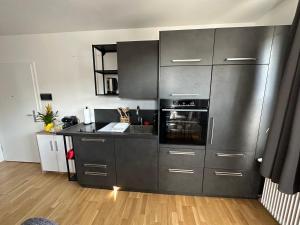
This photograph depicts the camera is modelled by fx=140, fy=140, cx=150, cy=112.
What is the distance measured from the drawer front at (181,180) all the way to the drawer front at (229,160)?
0.19 metres

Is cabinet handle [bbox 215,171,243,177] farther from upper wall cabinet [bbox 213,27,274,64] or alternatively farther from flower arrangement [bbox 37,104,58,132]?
flower arrangement [bbox 37,104,58,132]

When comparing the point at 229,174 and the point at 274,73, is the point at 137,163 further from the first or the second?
the point at 274,73

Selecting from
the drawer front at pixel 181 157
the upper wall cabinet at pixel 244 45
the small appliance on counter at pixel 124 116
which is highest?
the upper wall cabinet at pixel 244 45

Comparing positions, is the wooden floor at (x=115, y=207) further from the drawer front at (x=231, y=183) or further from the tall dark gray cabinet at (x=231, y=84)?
the tall dark gray cabinet at (x=231, y=84)

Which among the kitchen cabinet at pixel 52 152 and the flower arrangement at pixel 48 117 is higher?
the flower arrangement at pixel 48 117

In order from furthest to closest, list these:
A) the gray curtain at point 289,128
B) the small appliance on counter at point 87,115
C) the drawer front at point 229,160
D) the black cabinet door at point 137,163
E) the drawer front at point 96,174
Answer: the small appliance on counter at point 87,115 < the drawer front at point 96,174 < the black cabinet door at point 137,163 < the drawer front at point 229,160 < the gray curtain at point 289,128

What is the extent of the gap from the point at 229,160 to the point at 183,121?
74 cm

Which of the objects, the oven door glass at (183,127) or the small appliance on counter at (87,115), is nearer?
the oven door glass at (183,127)

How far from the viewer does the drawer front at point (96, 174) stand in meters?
1.96

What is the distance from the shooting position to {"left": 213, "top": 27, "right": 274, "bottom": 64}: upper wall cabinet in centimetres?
145

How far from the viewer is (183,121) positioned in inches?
71.2

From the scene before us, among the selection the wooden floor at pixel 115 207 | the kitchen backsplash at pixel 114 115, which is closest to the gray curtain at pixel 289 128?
the wooden floor at pixel 115 207

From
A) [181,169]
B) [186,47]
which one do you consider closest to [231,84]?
[186,47]

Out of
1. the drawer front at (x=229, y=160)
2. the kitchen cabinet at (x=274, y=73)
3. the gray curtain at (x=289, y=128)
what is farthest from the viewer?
the drawer front at (x=229, y=160)
